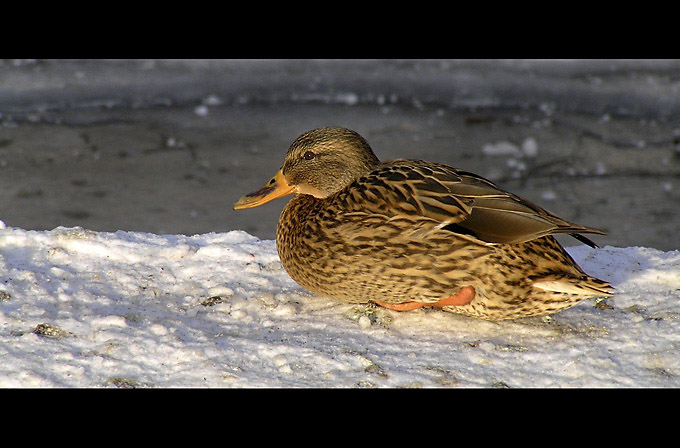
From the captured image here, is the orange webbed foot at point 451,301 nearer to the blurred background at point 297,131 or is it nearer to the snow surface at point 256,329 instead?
the snow surface at point 256,329

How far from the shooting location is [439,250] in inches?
129

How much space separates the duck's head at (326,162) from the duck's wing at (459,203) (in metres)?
0.18

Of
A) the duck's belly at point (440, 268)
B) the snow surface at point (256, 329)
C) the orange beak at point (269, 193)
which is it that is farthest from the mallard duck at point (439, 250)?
the orange beak at point (269, 193)

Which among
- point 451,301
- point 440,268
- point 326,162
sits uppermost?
point 326,162

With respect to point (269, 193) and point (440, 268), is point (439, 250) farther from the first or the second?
point (269, 193)

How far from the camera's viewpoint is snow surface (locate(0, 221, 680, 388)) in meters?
2.98

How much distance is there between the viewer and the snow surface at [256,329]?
298 cm

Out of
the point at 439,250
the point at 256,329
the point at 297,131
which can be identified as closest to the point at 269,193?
the point at 256,329

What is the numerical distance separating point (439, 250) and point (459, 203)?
0.70 feet

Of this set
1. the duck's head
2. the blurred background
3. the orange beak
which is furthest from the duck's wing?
the blurred background

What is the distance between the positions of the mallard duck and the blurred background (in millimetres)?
2404

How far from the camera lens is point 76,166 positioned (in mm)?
6676

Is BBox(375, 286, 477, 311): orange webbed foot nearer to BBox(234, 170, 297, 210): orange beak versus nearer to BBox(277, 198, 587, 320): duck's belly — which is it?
BBox(277, 198, 587, 320): duck's belly

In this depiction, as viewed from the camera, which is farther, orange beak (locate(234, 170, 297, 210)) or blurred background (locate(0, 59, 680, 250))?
blurred background (locate(0, 59, 680, 250))
